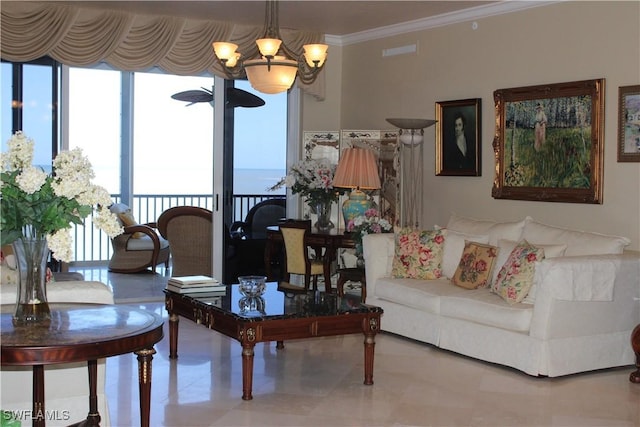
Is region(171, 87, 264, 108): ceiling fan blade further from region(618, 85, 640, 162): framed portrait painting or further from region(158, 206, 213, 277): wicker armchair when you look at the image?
region(618, 85, 640, 162): framed portrait painting

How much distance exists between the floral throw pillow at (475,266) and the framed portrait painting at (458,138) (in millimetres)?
1356

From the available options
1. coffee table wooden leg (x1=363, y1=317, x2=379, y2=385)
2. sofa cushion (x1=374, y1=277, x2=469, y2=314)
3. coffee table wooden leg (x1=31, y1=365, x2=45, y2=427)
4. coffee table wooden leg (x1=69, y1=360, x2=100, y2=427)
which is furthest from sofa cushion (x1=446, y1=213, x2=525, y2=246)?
coffee table wooden leg (x1=31, y1=365, x2=45, y2=427)

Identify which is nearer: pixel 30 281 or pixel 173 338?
pixel 30 281

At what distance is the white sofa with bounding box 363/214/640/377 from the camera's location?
208 inches

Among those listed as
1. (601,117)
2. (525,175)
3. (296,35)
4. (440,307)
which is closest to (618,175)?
(601,117)

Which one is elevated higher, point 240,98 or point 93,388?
point 240,98

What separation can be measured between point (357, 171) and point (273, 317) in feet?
10.5

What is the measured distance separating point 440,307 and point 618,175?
5.41ft

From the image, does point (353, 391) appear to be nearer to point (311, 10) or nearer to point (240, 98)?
point (311, 10)

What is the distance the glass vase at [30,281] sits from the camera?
312cm

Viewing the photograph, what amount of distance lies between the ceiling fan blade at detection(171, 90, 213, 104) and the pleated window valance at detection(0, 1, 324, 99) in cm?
38

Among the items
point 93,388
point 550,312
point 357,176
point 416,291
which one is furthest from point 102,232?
point 93,388

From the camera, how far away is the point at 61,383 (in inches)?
152

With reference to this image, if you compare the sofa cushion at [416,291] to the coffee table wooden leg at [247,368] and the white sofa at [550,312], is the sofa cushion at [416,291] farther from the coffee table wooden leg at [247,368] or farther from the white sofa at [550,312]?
the coffee table wooden leg at [247,368]
